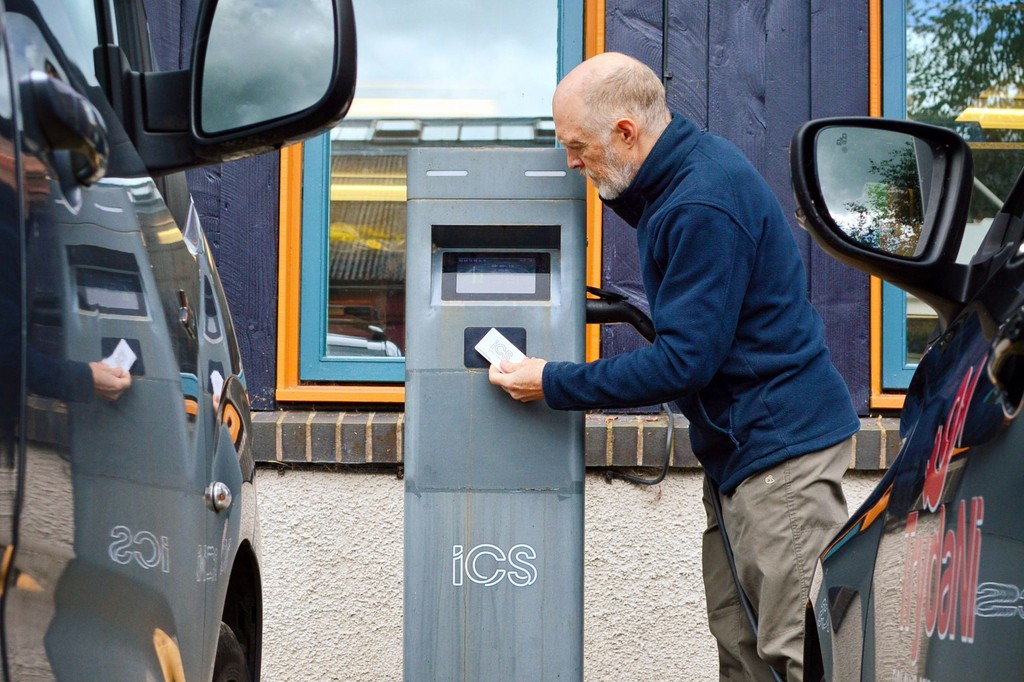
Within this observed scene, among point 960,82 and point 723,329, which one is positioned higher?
point 960,82

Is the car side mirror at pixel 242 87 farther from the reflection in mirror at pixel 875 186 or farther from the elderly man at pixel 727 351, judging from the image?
the elderly man at pixel 727 351

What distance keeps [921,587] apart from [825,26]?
3.22 m

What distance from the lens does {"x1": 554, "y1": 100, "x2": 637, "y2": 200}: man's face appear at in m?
2.56

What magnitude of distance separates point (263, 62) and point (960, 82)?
3.13 meters

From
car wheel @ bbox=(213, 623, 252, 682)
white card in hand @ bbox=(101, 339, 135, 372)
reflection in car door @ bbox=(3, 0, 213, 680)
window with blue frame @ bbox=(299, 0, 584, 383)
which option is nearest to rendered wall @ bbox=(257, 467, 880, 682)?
window with blue frame @ bbox=(299, 0, 584, 383)

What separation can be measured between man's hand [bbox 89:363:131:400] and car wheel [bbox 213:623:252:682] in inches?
23.9

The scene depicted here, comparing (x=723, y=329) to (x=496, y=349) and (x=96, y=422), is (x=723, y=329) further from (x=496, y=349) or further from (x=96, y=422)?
(x=96, y=422)

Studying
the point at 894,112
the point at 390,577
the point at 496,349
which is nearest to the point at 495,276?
the point at 496,349

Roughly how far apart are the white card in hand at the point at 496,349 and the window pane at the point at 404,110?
1.56m

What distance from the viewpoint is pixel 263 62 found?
166 centimetres

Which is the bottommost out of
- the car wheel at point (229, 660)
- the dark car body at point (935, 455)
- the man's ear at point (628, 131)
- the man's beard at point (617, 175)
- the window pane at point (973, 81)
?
the car wheel at point (229, 660)

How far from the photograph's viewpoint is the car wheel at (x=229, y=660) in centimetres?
179

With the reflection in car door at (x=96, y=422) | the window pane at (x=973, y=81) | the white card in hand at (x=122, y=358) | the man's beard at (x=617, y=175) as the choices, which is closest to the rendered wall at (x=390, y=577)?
the window pane at (x=973, y=81)

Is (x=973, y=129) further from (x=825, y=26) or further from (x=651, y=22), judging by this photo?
(x=651, y=22)
